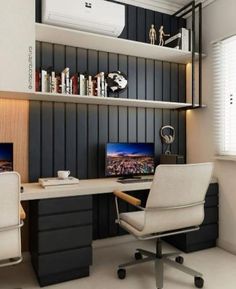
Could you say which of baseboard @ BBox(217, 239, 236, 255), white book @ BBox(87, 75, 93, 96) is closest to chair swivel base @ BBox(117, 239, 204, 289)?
baseboard @ BBox(217, 239, 236, 255)

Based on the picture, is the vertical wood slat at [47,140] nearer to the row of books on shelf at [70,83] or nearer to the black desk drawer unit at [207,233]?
the row of books on shelf at [70,83]

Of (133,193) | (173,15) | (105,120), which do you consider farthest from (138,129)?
(173,15)

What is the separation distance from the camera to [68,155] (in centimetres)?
267

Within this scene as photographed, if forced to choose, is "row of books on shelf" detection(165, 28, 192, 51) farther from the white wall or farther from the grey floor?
the grey floor

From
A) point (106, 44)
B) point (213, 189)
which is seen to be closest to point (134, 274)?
point (213, 189)

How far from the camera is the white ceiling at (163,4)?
2.91 m

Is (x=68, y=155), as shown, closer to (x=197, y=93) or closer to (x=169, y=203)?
(x=169, y=203)

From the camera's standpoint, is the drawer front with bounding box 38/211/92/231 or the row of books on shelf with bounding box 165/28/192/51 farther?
the row of books on shelf with bounding box 165/28/192/51

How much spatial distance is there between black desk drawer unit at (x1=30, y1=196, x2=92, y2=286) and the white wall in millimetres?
1400

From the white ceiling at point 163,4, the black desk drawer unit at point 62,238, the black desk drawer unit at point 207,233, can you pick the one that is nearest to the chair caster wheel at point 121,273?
the black desk drawer unit at point 62,238

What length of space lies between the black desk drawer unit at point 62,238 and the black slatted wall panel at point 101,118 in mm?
603

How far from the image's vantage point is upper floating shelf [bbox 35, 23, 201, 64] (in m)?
2.33

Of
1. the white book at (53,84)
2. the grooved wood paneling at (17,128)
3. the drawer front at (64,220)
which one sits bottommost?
the drawer front at (64,220)

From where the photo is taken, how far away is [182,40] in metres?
2.83
